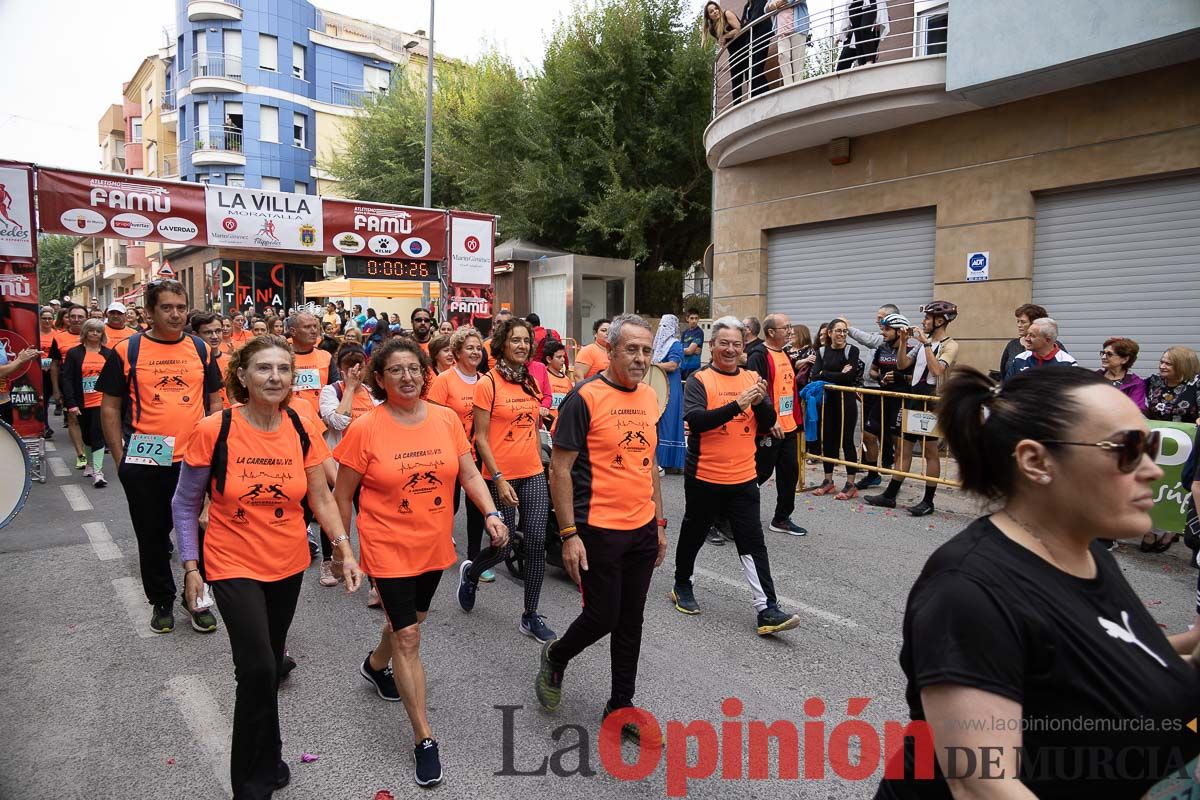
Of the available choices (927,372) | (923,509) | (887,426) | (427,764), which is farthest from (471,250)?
(427,764)

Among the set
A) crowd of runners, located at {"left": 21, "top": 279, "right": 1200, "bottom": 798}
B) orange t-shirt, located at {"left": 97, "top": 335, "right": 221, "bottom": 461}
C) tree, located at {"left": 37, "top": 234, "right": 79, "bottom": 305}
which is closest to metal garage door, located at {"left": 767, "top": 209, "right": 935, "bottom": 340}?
crowd of runners, located at {"left": 21, "top": 279, "right": 1200, "bottom": 798}

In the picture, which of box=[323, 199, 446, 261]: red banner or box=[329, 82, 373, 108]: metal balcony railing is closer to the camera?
box=[323, 199, 446, 261]: red banner

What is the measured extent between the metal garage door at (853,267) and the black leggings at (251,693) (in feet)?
37.2

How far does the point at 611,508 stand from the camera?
3.59 metres

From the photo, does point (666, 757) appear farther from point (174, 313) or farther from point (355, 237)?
point (355, 237)

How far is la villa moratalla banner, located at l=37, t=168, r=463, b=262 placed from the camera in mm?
10438

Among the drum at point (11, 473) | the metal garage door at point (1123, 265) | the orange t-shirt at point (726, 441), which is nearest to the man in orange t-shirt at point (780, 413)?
the orange t-shirt at point (726, 441)

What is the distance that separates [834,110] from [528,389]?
883cm

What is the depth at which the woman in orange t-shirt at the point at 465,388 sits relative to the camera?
5590 mm

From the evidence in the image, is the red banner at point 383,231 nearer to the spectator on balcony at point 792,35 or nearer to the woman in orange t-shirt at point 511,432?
the spectator on balcony at point 792,35

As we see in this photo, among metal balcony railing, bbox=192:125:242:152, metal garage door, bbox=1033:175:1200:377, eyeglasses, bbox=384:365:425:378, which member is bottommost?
eyeglasses, bbox=384:365:425:378

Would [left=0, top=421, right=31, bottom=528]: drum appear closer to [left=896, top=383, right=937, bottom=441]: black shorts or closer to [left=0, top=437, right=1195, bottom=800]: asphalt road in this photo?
[left=0, top=437, right=1195, bottom=800]: asphalt road

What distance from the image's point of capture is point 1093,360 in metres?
10.4

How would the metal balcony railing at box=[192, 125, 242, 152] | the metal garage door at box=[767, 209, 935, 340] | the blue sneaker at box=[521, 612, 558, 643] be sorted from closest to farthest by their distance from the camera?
the blue sneaker at box=[521, 612, 558, 643] → the metal garage door at box=[767, 209, 935, 340] → the metal balcony railing at box=[192, 125, 242, 152]
